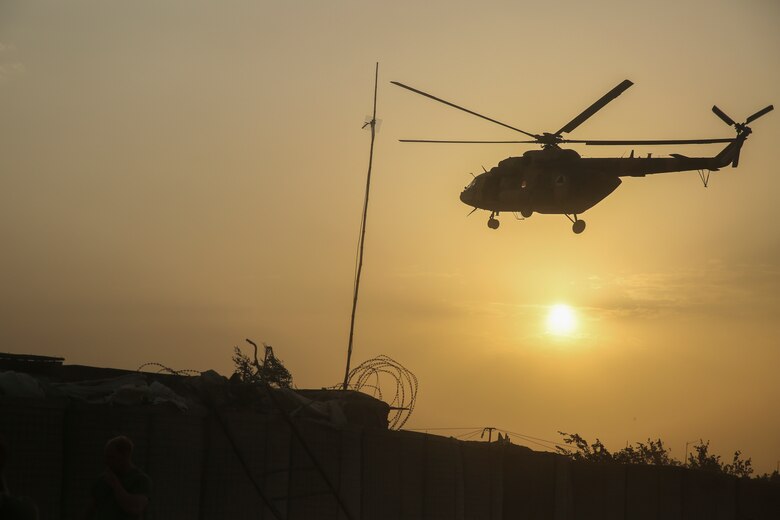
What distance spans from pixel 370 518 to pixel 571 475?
6.74 metres

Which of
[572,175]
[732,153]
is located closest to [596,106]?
[572,175]

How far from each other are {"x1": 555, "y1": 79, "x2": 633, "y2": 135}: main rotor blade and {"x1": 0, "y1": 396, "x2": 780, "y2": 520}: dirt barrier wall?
10.1 meters

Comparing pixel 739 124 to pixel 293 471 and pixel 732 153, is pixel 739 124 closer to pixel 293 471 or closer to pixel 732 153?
pixel 732 153

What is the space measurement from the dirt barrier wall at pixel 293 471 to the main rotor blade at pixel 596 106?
10.1 meters

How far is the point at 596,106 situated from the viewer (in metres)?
29.7

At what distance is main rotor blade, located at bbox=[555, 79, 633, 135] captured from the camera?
28.7 meters

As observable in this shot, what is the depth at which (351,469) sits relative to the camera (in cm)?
1503

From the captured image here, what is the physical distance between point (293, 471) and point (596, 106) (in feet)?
60.1

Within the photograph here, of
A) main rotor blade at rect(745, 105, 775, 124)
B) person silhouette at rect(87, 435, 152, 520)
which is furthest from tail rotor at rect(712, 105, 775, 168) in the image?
person silhouette at rect(87, 435, 152, 520)

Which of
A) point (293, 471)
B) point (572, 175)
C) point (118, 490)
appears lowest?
point (118, 490)

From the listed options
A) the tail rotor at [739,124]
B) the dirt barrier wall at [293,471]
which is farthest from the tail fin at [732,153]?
the dirt barrier wall at [293,471]

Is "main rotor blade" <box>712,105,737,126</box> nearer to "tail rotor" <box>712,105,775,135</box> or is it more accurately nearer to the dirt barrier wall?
"tail rotor" <box>712,105,775,135</box>

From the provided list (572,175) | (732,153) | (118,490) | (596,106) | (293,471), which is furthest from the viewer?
(732,153)

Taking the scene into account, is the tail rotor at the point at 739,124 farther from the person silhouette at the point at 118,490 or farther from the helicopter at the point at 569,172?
the person silhouette at the point at 118,490
